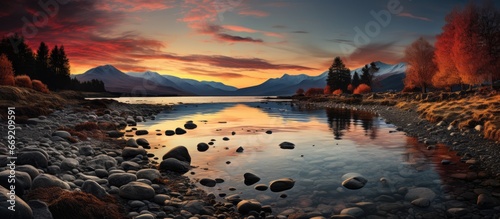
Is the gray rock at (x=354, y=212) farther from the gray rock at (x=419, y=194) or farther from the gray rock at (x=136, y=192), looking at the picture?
the gray rock at (x=136, y=192)

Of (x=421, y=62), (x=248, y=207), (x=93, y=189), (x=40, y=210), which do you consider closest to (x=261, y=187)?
(x=248, y=207)

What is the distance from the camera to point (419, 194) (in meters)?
8.20

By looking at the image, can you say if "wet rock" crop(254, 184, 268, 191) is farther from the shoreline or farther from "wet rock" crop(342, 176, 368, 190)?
"wet rock" crop(342, 176, 368, 190)

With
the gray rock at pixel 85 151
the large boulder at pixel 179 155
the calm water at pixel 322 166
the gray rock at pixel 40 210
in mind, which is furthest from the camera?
the large boulder at pixel 179 155

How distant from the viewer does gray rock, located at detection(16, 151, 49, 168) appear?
8523 millimetres

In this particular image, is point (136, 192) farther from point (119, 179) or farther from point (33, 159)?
point (33, 159)

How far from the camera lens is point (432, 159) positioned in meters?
12.2

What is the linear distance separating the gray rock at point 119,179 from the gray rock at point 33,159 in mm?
1967

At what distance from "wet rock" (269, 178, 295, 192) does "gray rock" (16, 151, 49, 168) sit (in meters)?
6.51

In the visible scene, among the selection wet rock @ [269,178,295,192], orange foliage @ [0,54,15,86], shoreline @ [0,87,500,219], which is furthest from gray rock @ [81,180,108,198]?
orange foliage @ [0,54,15,86]

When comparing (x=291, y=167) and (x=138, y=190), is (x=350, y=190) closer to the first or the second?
(x=291, y=167)

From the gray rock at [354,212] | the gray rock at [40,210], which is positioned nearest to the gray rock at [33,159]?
the gray rock at [40,210]

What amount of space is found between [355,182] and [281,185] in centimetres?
224

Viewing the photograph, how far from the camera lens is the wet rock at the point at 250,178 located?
972 centimetres
